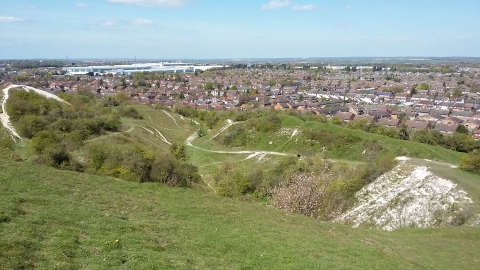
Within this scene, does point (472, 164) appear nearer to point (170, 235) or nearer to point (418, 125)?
point (170, 235)

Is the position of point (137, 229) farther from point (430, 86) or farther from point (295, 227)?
point (430, 86)

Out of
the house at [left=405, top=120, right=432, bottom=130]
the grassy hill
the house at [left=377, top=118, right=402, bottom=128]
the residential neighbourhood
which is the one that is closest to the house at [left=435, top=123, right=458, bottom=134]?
the residential neighbourhood

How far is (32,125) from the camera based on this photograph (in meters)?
32.4

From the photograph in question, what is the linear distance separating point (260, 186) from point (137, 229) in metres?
20.7

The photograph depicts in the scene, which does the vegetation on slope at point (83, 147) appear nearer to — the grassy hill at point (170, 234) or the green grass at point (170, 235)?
the grassy hill at point (170, 234)

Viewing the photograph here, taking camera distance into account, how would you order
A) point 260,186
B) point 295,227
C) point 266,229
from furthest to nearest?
point 260,186, point 295,227, point 266,229

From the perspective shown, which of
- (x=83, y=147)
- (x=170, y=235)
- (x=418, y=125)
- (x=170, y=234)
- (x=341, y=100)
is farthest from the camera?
(x=341, y=100)

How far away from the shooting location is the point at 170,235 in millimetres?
11695

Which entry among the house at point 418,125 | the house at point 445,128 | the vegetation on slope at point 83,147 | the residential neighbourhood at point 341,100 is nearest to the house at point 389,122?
the residential neighbourhood at point 341,100

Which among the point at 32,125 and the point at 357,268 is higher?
the point at 32,125

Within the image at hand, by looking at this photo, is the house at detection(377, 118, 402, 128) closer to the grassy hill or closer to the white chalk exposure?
the white chalk exposure

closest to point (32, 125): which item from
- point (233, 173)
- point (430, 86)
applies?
point (233, 173)

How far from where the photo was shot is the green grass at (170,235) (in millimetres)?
→ 9133

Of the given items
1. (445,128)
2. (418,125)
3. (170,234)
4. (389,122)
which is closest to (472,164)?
(170,234)
